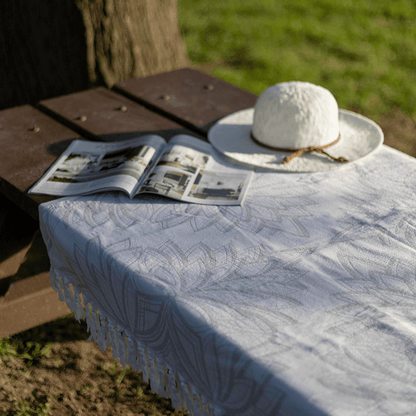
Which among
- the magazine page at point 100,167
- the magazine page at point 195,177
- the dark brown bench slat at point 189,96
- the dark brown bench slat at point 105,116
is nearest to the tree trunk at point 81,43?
the dark brown bench slat at point 189,96

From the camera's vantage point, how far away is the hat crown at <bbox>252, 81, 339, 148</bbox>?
1331 mm

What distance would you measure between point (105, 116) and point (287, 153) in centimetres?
76

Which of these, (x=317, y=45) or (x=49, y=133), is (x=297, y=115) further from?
(x=317, y=45)

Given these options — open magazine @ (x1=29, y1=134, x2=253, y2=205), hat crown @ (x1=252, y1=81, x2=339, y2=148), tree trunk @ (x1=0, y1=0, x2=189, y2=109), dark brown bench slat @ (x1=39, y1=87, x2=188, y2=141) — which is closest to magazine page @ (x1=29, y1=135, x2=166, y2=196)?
open magazine @ (x1=29, y1=134, x2=253, y2=205)

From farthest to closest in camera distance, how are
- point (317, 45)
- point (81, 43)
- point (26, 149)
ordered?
1. point (317, 45)
2. point (81, 43)
3. point (26, 149)

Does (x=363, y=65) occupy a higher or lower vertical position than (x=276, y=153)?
lower

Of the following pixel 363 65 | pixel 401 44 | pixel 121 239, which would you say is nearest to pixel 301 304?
pixel 121 239

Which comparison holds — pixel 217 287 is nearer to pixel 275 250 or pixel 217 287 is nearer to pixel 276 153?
pixel 275 250

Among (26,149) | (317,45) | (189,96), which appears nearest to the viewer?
(26,149)

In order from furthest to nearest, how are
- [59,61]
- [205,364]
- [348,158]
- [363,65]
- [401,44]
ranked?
[401,44]
[363,65]
[59,61]
[348,158]
[205,364]

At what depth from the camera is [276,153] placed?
4.69 feet

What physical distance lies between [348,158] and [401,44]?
322 cm

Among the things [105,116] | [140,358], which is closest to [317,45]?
[105,116]

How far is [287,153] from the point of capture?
4.65 ft
